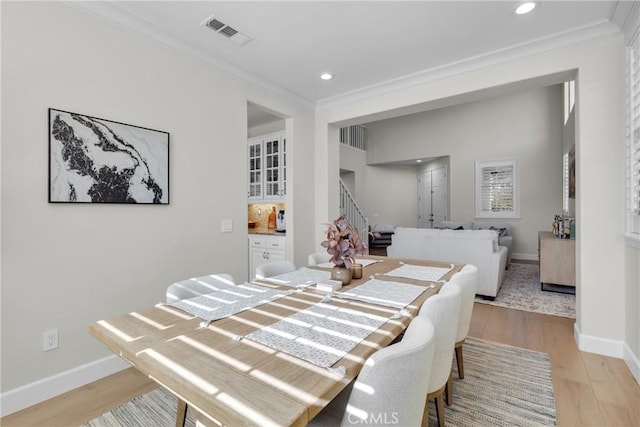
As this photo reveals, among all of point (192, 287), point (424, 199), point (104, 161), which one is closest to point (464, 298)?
point (192, 287)

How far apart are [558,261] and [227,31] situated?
4.89 meters

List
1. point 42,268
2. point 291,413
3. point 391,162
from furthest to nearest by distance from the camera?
point 391,162 → point 42,268 → point 291,413

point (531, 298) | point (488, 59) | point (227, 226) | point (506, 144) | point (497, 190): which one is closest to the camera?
point (488, 59)

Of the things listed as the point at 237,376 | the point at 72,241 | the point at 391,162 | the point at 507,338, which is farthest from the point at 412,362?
the point at 391,162

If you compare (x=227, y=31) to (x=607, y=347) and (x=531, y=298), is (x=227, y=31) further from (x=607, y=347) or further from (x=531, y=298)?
(x=531, y=298)

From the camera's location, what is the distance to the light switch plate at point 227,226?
122 inches

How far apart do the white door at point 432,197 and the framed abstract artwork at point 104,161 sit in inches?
323

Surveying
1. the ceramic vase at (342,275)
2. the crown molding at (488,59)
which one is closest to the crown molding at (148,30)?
the crown molding at (488,59)

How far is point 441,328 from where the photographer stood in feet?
4.33

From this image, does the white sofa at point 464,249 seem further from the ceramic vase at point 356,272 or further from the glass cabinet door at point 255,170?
the ceramic vase at point 356,272

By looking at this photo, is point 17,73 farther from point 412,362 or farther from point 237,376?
point 412,362

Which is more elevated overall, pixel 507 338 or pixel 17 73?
pixel 17 73

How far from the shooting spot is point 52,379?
1.99 metres

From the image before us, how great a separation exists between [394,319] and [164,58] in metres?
2.76
